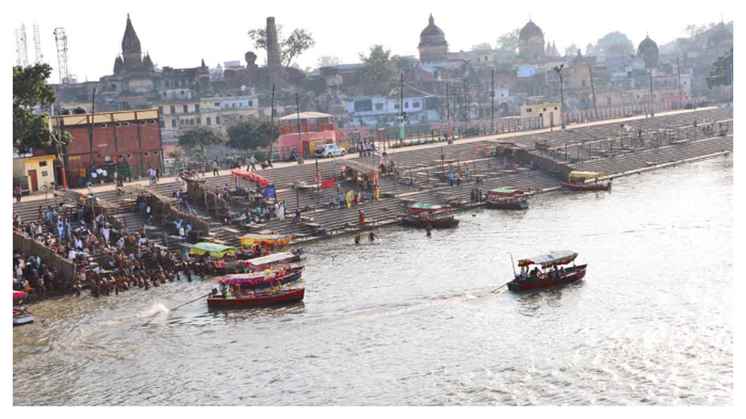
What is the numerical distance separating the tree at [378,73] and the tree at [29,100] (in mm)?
35173

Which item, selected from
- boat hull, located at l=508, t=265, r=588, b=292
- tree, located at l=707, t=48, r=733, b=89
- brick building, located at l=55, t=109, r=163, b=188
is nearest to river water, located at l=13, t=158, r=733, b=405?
boat hull, located at l=508, t=265, r=588, b=292

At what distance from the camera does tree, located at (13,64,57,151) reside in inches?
1110

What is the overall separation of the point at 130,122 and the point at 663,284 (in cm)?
1837

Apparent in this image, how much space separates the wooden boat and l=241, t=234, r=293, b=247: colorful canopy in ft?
15.9

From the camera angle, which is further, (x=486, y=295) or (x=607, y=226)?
(x=607, y=226)

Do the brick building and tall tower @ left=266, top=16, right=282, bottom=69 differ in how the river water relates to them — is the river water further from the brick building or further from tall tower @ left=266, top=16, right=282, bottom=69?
tall tower @ left=266, top=16, right=282, bottom=69

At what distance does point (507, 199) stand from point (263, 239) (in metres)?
9.01

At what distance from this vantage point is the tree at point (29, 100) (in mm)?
28188

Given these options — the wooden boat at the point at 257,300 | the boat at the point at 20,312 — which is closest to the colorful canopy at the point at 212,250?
→ the wooden boat at the point at 257,300

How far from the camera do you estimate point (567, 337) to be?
740 inches

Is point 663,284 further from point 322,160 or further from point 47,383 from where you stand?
point 322,160

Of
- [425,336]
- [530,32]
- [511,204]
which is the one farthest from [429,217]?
[530,32]

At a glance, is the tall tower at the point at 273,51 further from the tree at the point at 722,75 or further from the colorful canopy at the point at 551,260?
the colorful canopy at the point at 551,260

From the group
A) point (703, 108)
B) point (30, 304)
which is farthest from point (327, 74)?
point (30, 304)
